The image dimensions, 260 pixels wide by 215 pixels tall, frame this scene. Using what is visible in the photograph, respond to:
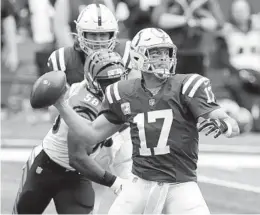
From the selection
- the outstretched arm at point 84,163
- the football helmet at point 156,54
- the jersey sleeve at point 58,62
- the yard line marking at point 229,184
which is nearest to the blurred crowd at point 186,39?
the yard line marking at point 229,184

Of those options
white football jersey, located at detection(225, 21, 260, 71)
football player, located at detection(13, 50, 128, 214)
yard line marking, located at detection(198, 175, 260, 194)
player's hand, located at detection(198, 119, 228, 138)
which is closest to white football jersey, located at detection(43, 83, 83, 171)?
football player, located at detection(13, 50, 128, 214)

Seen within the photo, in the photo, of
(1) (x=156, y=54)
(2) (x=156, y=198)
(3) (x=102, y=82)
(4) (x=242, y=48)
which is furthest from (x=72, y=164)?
(4) (x=242, y=48)

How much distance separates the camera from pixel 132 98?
5766 mm

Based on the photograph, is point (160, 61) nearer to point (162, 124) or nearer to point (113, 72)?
point (162, 124)

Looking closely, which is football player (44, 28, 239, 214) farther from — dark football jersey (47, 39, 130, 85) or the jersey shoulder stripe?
dark football jersey (47, 39, 130, 85)

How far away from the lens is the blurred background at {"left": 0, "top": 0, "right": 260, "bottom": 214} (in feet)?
40.5

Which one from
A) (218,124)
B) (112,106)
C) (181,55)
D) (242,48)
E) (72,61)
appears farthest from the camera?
(242,48)

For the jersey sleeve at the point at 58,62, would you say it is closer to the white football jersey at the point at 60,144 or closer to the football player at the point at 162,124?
the white football jersey at the point at 60,144

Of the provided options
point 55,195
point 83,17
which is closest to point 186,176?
point 55,195

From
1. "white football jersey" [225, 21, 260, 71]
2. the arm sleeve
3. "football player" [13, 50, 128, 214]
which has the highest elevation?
"football player" [13, 50, 128, 214]

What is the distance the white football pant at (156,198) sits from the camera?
5.65 m

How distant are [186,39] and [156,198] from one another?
312 inches

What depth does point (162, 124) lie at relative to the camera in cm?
569

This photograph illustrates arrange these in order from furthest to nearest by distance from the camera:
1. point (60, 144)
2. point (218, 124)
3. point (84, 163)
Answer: point (60, 144) < point (84, 163) < point (218, 124)
